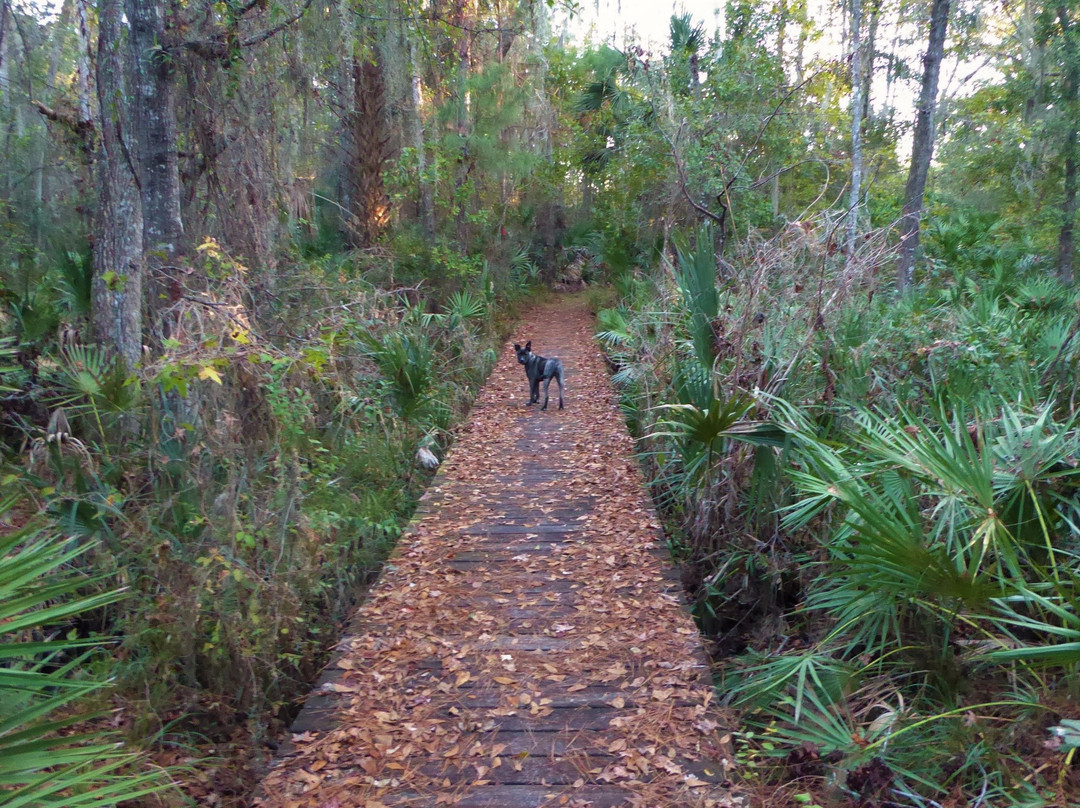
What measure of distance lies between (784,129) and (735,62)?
1.68 metres

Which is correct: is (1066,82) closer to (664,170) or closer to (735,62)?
(735,62)

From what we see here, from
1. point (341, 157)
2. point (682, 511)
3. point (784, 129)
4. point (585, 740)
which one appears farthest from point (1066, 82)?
point (585, 740)

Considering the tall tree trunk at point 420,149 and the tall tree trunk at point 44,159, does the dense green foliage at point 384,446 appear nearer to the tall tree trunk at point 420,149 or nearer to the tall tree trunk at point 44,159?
the tall tree trunk at point 44,159

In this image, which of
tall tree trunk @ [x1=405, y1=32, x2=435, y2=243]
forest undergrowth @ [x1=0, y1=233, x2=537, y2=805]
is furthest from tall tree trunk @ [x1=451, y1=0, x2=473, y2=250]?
forest undergrowth @ [x1=0, y1=233, x2=537, y2=805]

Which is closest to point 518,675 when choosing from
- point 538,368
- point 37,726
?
point 37,726

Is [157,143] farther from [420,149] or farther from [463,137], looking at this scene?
[463,137]

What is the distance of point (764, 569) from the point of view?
4906 mm

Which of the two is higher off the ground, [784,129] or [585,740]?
[784,129]

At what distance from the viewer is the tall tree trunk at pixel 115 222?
231 inches

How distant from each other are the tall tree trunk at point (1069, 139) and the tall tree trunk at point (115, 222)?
1584 centimetres

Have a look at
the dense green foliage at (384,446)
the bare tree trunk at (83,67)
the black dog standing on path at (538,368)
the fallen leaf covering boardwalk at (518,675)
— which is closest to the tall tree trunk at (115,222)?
the dense green foliage at (384,446)

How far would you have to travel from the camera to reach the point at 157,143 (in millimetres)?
6297

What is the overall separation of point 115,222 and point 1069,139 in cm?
1703

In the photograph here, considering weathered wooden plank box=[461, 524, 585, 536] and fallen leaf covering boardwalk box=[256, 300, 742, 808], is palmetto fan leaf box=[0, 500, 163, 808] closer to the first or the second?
fallen leaf covering boardwalk box=[256, 300, 742, 808]
